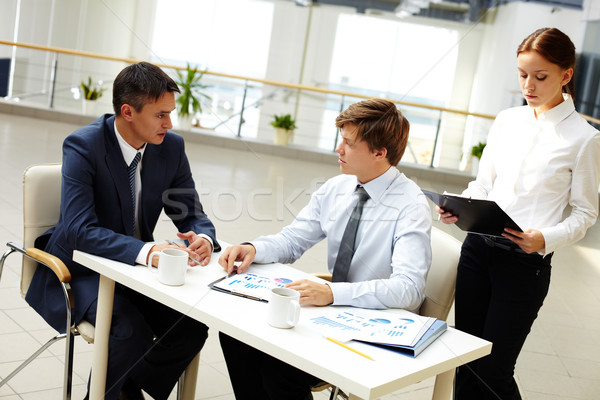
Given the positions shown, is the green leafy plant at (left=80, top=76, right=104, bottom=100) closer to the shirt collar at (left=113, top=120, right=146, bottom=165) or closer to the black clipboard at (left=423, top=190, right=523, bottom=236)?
the shirt collar at (left=113, top=120, right=146, bottom=165)

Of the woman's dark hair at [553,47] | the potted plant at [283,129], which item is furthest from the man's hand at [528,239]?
the potted plant at [283,129]

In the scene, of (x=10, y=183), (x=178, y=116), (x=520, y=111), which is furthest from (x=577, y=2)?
(x=178, y=116)

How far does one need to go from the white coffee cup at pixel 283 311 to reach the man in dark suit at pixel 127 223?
1.23 feet

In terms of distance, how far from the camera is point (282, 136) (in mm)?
7121

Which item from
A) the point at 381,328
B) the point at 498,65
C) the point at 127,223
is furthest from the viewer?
the point at 498,65

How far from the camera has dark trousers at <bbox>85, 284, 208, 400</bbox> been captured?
1.45 metres

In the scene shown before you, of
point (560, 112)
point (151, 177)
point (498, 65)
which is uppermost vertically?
point (498, 65)

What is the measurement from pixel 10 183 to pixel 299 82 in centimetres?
584

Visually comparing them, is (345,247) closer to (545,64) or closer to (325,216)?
(325,216)

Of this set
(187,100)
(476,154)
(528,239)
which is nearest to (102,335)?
(528,239)

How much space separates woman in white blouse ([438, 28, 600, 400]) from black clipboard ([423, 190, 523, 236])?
0.03 metres

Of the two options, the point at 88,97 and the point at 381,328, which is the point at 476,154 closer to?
the point at 88,97

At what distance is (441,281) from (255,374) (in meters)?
0.49

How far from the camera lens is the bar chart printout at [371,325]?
110 cm
